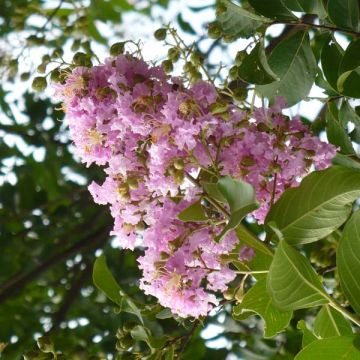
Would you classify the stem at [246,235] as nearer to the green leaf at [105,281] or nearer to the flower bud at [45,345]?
the green leaf at [105,281]

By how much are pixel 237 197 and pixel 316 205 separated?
0.40 ft

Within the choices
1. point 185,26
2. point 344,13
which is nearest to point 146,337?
point 344,13

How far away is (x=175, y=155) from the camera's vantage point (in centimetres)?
96

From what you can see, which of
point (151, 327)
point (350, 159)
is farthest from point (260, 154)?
point (151, 327)

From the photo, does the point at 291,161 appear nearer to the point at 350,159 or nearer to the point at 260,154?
the point at 260,154

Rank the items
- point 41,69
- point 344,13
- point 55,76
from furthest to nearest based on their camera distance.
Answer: point 41,69, point 55,76, point 344,13

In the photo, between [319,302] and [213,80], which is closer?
[319,302]

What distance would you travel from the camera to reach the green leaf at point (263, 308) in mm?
1008

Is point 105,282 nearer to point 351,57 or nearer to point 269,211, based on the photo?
point 269,211

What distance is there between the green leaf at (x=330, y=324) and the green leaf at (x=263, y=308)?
0.05 m

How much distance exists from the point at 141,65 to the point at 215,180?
218 millimetres

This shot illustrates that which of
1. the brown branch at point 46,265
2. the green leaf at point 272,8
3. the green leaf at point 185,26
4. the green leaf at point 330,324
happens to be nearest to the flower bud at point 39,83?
the green leaf at point 272,8

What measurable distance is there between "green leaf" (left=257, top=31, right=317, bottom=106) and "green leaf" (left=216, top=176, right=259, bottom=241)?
0.31 meters

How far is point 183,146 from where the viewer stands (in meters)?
0.95
